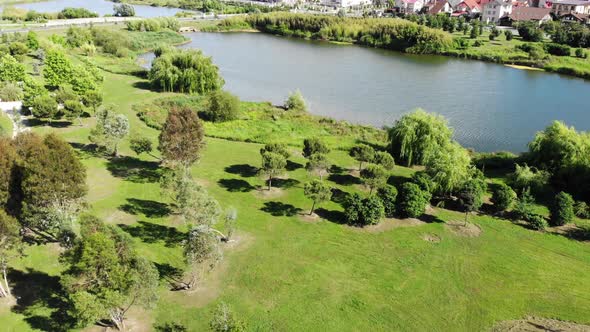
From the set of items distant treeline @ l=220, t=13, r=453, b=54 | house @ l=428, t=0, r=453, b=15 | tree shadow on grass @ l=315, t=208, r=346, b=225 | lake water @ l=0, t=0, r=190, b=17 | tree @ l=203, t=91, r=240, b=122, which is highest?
house @ l=428, t=0, r=453, b=15

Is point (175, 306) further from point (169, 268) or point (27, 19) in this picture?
point (27, 19)

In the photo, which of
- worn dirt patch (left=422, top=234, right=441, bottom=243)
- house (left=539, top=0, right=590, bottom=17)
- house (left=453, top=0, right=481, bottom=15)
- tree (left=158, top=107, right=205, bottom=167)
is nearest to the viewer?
worn dirt patch (left=422, top=234, right=441, bottom=243)

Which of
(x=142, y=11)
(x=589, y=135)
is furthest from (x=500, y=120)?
(x=142, y=11)

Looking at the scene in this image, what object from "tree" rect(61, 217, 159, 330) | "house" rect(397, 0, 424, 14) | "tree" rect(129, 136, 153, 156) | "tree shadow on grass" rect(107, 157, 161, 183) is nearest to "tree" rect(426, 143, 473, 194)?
"tree shadow on grass" rect(107, 157, 161, 183)

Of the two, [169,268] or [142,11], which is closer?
[169,268]

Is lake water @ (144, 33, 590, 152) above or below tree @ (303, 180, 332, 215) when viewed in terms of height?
above

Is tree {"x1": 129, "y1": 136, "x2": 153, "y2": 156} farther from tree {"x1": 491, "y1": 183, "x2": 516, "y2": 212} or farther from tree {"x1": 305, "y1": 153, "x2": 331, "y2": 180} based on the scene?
tree {"x1": 491, "y1": 183, "x2": 516, "y2": 212}

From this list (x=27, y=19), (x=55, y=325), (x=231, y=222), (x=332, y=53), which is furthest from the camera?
(x=27, y=19)

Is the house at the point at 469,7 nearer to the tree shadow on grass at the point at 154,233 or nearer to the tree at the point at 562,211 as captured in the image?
the tree at the point at 562,211
